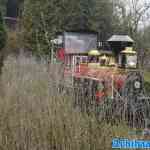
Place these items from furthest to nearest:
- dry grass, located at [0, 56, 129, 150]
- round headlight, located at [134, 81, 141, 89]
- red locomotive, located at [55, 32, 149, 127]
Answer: round headlight, located at [134, 81, 141, 89] → red locomotive, located at [55, 32, 149, 127] → dry grass, located at [0, 56, 129, 150]

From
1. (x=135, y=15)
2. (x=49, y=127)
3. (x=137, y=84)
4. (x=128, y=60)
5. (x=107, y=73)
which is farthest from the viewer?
(x=135, y=15)

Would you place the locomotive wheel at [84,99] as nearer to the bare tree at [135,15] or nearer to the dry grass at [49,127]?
the dry grass at [49,127]

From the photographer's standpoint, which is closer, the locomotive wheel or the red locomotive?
the locomotive wheel

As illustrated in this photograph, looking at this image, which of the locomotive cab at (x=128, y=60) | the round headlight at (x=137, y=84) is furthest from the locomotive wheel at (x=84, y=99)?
the locomotive cab at (x=128, y=60)

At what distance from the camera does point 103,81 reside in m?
5.54

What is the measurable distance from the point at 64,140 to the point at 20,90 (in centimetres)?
117

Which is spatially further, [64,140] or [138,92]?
[138,92]

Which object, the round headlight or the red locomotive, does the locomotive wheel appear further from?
the round headlight

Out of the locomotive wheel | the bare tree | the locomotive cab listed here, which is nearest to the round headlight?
the locomotive cab

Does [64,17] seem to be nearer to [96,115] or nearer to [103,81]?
[103,81]

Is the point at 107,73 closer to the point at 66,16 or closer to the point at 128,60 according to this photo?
the point at 128,60

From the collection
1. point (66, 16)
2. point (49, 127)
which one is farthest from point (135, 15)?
point (49, 127)

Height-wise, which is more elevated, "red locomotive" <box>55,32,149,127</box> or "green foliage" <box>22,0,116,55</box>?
"green foliage" <box>22,0,116,55</box>

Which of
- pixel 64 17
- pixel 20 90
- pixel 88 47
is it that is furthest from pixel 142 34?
pixel 20 90
